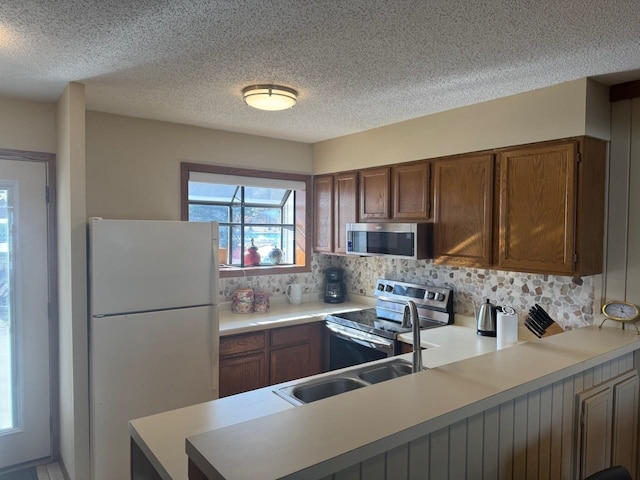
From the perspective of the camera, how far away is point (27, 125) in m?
2.76

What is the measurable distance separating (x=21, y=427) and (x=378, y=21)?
3174 millimetres

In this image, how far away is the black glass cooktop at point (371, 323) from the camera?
2988 mm

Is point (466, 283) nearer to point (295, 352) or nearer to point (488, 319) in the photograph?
point (488, 319)

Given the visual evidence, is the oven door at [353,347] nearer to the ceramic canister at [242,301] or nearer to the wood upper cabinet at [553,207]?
the ceramic canister at [242,301]

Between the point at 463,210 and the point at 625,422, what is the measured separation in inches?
54.8

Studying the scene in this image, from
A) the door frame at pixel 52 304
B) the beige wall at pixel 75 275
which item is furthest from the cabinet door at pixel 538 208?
the door frame at pixel 52 304

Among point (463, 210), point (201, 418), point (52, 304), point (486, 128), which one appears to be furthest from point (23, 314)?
point (486, 128)

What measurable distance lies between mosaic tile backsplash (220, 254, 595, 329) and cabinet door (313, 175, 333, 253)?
254 mm

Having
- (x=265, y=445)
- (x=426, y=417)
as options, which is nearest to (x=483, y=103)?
(x=426, y=417)

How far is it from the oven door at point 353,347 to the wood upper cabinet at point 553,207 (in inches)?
37.0

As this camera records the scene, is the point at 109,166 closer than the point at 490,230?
No

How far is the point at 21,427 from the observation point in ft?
9.27

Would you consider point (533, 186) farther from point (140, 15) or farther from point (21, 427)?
point (21, 427)

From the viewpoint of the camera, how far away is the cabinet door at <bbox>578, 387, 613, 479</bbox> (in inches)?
70.1
